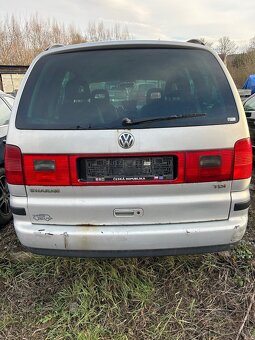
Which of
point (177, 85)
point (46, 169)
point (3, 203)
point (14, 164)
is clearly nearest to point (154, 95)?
point (177, 85)

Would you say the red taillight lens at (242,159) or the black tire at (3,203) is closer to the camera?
the red taillight lens at (242,159)

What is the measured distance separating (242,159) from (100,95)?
40.6 inches

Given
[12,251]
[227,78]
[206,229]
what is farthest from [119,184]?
[12,251]

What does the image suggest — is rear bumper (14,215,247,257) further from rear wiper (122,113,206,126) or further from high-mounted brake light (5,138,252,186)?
rear wiper (122,113,206,126)

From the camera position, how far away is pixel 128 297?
8.69 ft

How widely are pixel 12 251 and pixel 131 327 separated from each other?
1496 mm

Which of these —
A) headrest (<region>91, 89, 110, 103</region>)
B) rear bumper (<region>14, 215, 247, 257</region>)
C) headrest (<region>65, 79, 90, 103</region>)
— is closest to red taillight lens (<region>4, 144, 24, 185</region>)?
rear bumper (<region>14, 215, 247, 257</region>)

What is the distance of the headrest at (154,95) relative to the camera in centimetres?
231

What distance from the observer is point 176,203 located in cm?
223

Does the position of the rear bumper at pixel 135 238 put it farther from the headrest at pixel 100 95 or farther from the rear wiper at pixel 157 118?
the headrest at pixel 100 95

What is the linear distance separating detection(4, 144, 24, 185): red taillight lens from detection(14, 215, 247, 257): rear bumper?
0.30m

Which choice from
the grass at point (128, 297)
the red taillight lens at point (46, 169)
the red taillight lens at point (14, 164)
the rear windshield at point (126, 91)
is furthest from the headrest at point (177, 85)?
the grass at point (128, 297)

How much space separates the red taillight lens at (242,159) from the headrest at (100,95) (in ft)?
2.94

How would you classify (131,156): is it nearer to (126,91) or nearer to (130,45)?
(126,91)
